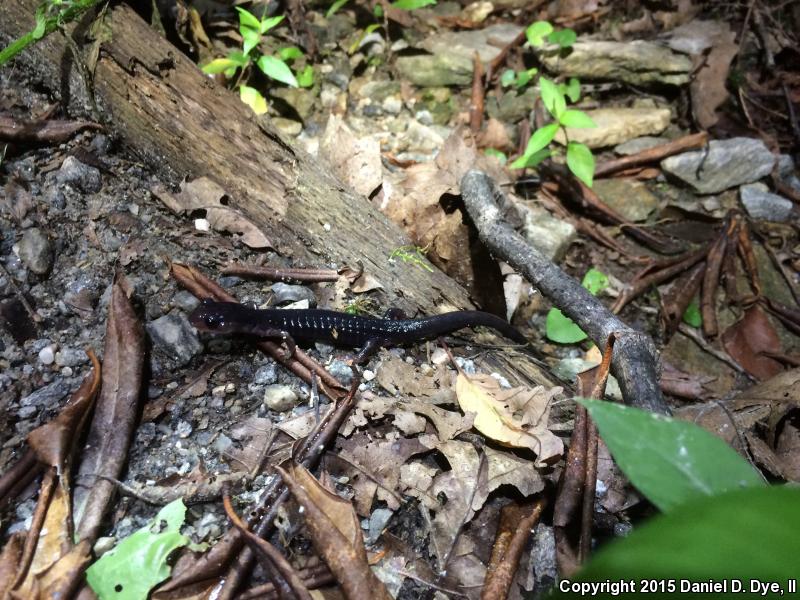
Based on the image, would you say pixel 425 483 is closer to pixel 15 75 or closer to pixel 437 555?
pixel 437 555

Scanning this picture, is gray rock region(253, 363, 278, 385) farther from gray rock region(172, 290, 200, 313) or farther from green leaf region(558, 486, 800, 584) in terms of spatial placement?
green leaf region(558, 486, 800, 584)

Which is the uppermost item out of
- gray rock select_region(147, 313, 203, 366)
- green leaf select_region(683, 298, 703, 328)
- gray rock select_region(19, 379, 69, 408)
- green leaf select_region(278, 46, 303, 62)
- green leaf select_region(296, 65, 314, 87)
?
green leaf select_region(278, 46, 303, 62)

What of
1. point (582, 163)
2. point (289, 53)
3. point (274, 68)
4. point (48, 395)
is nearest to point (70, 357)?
point (48, 395)

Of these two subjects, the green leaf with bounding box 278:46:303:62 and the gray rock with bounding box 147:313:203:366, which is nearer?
the gray rock with bounding box 147:313:203:366

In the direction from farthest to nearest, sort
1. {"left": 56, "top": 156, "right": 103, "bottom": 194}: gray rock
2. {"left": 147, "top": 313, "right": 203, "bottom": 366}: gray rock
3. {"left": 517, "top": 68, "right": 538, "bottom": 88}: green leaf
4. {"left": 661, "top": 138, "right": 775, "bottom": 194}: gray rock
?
{"left": 517, "top": 68, "right": 538, "bottom": 88}: green leaf → {"left": 661, "top": 138, "right": 775, "bottom": 194}: gray rock → {"left": 56, "top": 156, "right": 103, "bottom": 194}: gray rock → {"left": 147, "top": 313, "right": 203, "bottom": 366}: gray rock

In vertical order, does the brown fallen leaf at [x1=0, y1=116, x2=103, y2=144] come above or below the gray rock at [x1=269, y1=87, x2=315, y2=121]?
above

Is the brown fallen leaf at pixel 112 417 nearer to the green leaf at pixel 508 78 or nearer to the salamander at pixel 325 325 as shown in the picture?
the salamander at pixel 325 325

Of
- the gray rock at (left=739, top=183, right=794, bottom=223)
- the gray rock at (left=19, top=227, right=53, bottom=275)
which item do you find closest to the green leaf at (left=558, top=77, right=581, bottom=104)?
the gray rock at (left=739, top=183, right=794, bottom=223)
